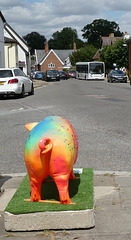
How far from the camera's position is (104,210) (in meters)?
4.27

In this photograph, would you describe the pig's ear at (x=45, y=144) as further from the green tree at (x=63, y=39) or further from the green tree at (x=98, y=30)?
the green tree at (x=63, y=39)

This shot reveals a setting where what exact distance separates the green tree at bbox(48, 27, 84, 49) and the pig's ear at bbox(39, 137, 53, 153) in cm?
16092

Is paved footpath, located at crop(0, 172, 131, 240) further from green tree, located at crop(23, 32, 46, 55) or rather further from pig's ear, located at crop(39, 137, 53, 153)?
green tree, located at crop(23, 32, 46, 55)

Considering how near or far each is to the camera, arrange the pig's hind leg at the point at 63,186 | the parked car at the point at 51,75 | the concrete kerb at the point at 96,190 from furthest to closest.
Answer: the parked car at the point at 51,75 → the pig's hind leg at the point at 63,186 → the concrete kerb at the point at 96,190

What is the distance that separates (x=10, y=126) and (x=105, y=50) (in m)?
66.1

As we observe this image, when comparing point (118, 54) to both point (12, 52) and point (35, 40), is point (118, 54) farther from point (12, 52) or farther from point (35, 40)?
point (35, 40)

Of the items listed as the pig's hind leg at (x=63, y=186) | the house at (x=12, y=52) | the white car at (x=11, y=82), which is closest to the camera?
the pig's hind leg at (x=63, y=186)

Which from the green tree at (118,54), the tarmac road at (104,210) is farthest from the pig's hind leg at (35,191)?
the green tree at (118,54)

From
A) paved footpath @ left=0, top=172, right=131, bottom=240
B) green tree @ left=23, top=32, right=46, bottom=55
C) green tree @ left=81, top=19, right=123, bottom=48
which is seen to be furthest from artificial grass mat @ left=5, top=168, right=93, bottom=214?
green tree @ left=23, top=32, right=46, bottom=55

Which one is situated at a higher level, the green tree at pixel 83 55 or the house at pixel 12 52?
the green tree at pixel 83 55

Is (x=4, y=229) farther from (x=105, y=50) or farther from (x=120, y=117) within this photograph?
(x=105, y=50)

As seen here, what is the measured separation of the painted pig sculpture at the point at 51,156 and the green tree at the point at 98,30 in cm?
13806

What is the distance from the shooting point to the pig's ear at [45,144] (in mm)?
3768

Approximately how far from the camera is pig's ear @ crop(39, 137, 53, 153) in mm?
3768
